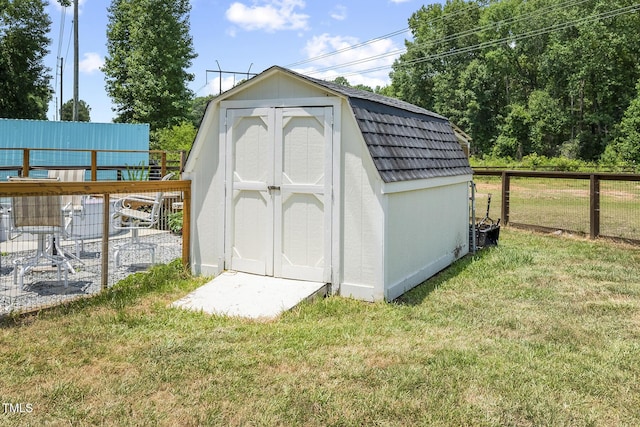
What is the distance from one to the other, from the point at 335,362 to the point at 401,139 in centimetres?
287

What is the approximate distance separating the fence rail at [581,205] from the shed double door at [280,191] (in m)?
5.58

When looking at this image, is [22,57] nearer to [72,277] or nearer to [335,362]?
[72,277]

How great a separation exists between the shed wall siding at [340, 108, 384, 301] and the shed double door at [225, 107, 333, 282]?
0.16m

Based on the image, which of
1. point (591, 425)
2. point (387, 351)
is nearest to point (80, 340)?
point (387, 351)

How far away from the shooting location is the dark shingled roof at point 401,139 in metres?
4.60

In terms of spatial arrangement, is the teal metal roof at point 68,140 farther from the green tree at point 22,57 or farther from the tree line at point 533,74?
the tree line at point 533,74

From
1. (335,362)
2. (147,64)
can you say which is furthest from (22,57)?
(335,362)

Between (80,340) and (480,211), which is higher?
(480,211)

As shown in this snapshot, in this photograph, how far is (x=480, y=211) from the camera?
1186cm

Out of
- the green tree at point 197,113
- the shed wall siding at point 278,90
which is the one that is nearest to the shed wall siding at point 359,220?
the shed wall siding at point 278,90

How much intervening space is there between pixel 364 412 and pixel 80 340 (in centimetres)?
210

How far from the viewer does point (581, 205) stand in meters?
10.2

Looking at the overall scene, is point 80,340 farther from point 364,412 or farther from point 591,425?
point 591,425

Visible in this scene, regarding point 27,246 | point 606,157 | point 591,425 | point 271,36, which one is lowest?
point 591,425
